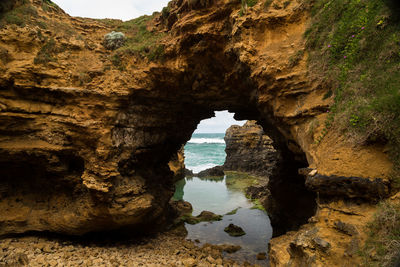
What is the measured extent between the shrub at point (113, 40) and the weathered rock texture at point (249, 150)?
29273 mm

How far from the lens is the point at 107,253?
8.41 m

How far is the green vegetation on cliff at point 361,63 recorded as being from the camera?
404 cm

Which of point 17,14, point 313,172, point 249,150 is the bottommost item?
point 249,150

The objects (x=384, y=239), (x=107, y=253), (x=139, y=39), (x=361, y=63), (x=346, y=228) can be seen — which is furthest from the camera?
(x=139, y=39)

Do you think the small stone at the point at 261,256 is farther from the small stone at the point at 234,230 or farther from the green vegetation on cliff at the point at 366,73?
the green vegetation on cliff at the point at 366,73

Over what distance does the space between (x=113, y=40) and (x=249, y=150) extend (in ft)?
108

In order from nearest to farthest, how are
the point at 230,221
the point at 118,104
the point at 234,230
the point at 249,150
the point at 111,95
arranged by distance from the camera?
the point at 111,95
the point at 118,104
the point at 234,230
the point at 230,221
the point at 249,150

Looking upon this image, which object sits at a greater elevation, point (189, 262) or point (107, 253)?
point (189, 262)

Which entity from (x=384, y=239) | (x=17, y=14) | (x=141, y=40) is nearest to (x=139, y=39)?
(x=141, y=40)

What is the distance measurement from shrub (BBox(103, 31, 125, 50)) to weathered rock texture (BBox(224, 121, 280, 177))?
29.3 meters

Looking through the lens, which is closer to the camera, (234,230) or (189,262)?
(189,262)

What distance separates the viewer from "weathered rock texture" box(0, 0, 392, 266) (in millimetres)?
7008

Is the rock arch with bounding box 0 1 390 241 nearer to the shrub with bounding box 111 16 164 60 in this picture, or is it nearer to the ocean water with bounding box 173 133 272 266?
the shrub with bounding box 111 16 164 60

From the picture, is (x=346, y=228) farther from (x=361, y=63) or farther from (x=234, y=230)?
(x=234, y=230)
